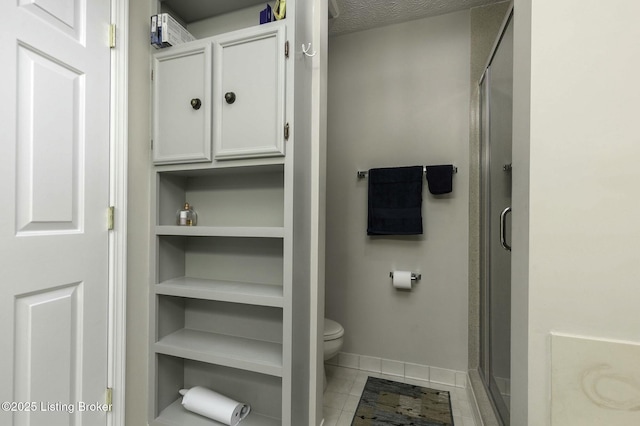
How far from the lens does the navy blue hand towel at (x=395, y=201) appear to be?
201 centimetres

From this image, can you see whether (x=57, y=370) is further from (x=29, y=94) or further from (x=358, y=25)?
(x=358, y=25)

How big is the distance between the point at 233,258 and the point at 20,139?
983mm

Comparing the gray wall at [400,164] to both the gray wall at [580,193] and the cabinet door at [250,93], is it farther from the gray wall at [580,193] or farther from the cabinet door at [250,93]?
the gray wall at [580,193]

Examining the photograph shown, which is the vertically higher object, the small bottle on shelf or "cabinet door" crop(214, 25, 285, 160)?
"cabinet door" crop(214, 25, 285, 160)

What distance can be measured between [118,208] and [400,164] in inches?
70.1

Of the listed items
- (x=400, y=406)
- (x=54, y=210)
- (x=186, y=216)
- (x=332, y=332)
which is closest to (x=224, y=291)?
(x=186, y=216)

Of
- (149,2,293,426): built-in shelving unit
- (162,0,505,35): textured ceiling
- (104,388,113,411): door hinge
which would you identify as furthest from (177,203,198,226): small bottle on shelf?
(162,0,505,35): textured ceiling

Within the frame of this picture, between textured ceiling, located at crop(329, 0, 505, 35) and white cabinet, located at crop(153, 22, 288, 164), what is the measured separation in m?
0.98

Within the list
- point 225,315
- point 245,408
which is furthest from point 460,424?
point 225,315

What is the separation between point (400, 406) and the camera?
172 cm

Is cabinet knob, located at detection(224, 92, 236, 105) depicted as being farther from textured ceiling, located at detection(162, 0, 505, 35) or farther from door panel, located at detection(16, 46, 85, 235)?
textured ceiling, located at detection(162, 0, 505, 35)

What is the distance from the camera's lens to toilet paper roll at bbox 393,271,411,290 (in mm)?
2006

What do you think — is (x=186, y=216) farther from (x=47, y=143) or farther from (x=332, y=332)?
(x=332, y=332)

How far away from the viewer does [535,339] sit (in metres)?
0.75
